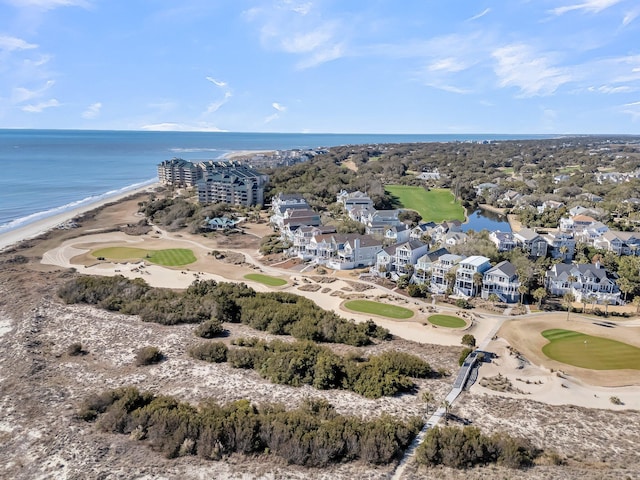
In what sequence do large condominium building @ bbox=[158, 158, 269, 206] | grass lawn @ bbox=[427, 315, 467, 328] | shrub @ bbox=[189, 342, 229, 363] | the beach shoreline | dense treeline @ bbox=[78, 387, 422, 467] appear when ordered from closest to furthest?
dense treeline @ bbox=[78, 387, 422, 467] → shrub @ bbox=[189, 342, 229, 363] → grass lawn @ bbox=[427, 315, 467, 328] → the beach shoreline → large condominium building @ bbox=[158, 158, 269, 206]

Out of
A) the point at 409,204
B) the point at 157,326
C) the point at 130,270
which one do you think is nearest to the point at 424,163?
the point at 409,204

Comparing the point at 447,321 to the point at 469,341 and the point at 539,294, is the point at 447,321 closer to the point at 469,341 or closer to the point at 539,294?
the point at 469,341

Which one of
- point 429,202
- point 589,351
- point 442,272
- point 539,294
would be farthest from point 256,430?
point 429,202

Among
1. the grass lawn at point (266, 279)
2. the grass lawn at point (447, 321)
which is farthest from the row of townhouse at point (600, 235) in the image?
the grass lawn at point (266, 279)

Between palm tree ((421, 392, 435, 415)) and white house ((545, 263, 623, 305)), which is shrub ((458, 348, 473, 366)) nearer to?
palm tree ((421, 392, 435, 415))

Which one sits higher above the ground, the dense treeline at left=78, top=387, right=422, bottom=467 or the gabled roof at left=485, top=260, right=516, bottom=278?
the gabled roof at left=485, top=260, right=516, bottom=278

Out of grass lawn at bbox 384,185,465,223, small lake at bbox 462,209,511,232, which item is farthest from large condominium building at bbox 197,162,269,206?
small lake at bbox 462,209,511,232
